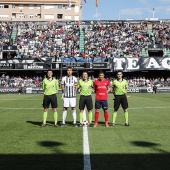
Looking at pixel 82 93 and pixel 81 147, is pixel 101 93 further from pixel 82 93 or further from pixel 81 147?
pixel 81 147

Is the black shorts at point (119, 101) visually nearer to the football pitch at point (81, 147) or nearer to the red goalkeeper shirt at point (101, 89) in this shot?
the red goalkeeper shirt at point (101, 89)

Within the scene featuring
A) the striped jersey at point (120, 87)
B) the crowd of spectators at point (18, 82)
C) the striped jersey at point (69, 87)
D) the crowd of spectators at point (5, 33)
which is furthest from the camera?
the crowd of spectators at point (5, 33)

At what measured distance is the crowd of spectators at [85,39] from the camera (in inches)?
2293

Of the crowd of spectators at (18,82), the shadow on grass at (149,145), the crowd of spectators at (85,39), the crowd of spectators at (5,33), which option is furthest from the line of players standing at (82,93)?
the crowd of spectators at (5,33)

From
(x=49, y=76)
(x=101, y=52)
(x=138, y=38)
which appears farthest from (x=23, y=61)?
(x=49, y=76)

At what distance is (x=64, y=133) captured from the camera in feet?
41.1

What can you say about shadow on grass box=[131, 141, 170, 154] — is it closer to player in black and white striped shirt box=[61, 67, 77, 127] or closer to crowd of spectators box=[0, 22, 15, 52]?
player in black and white striped shirt box=[61, 67, 77, 127]

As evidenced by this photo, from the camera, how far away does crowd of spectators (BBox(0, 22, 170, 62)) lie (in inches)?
2293

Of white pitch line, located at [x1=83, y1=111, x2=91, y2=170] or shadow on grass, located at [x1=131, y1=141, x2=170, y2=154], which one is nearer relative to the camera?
white pitch line, located at [x1=83, y1=111, x2=91, y2=170]
